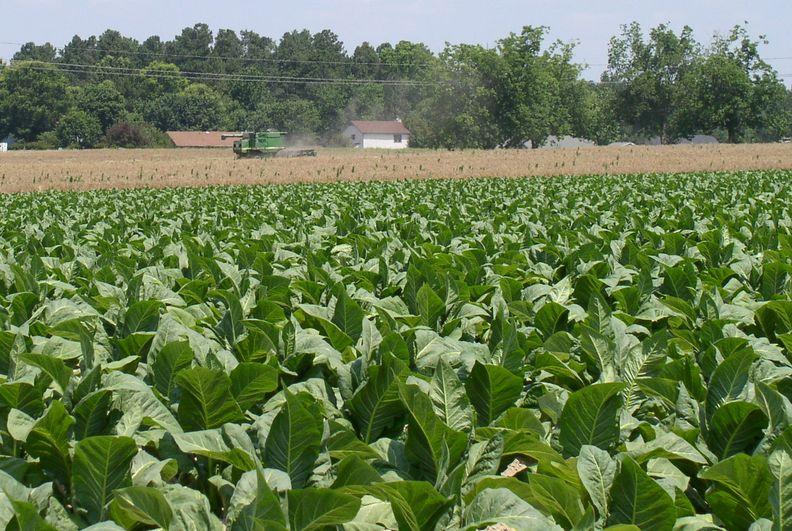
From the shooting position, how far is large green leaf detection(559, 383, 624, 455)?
8.95ft

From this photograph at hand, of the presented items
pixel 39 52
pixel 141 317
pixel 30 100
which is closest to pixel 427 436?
pixel 141 317

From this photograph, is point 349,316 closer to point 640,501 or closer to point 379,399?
point 379,399

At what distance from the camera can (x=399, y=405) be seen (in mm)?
3033

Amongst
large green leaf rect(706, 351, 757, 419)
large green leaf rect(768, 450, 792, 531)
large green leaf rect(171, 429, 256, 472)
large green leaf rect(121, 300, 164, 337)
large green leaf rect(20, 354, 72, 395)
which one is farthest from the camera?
large green leaf rect(121, 300, 164, 337)

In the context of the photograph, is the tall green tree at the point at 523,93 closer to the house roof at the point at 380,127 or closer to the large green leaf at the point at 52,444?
the house roof at the point at 380,127

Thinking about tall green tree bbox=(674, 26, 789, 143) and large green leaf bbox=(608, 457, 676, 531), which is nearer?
large green leaf bbox=(608, 457, 676, 531)

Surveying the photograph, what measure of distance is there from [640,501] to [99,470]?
4.85ft

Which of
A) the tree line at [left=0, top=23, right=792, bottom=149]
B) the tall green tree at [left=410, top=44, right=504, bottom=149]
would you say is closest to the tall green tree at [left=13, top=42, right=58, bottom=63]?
the tree line at [left=0, top=23, right=792, bottom=149]

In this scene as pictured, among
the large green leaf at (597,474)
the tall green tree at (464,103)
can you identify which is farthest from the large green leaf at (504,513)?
the tall green tree at (464,103)

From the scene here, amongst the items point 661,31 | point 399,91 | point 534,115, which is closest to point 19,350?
point 534,115

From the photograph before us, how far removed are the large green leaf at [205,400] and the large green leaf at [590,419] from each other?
110cm

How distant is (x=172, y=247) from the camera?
26.7 feet

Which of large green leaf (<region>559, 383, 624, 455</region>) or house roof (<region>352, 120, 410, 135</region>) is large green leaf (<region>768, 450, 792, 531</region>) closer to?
large green leaf (<region>559, 383, 624, 455</region>)

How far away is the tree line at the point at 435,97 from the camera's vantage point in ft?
268
